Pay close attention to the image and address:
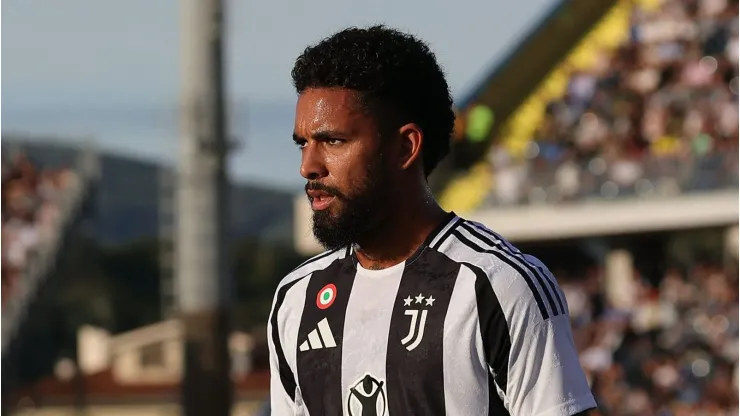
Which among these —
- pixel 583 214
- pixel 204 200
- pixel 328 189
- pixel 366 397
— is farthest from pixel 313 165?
pixel 583 214

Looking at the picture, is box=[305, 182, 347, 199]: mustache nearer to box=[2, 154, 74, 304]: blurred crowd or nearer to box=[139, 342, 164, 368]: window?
box=[2, 154, 74, 304]: blurred crowd

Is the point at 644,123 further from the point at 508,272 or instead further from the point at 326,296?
the point at 508,272

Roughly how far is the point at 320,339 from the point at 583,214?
1404 cm

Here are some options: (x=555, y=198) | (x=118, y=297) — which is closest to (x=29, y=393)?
(x=555, y=198)

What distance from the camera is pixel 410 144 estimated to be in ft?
9.91

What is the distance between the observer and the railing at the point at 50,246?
18.6 m

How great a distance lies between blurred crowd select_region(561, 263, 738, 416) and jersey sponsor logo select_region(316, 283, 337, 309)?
9307mm

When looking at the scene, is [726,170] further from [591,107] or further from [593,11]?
[593,11]

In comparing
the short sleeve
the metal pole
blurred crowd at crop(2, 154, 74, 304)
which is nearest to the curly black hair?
the short sleeve

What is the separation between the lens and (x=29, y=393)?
781 inches

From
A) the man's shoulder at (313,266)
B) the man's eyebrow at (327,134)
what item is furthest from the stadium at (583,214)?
the man's eyebrow at (327,134)

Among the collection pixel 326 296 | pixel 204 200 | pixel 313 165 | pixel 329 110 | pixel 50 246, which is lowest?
pixel 326 296

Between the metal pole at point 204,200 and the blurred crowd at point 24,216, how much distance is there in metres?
7.19

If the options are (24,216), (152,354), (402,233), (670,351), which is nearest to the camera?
(402,233)
